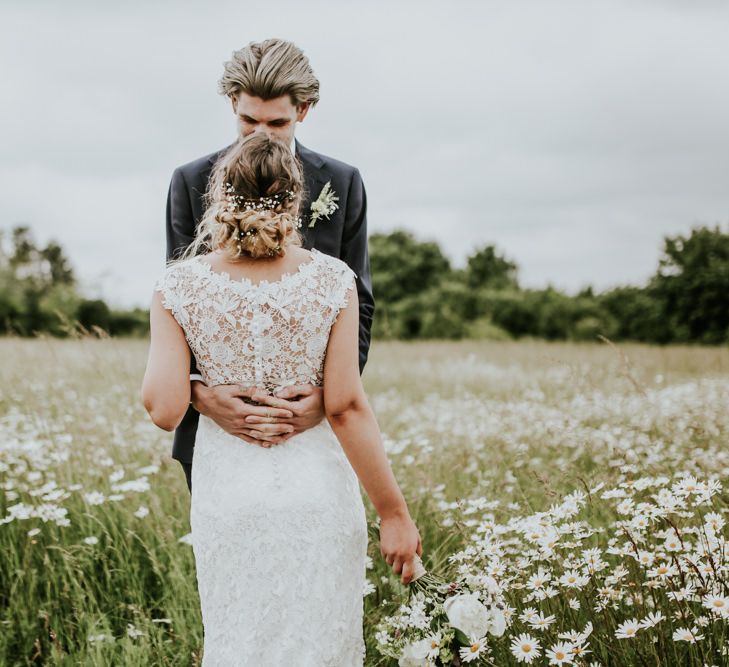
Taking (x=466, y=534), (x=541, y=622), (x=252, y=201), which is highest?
(x=252, y=201)

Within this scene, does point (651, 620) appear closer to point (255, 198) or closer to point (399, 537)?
point (399, 537)

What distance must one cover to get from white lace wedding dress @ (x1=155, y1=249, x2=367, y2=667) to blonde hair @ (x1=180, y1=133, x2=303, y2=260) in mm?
117

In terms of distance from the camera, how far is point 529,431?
18.3 feet

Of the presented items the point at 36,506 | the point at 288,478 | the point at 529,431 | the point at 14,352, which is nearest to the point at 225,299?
the point at 288,478

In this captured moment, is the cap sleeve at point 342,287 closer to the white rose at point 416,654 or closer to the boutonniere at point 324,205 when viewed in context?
the boutonniere at point 324,205

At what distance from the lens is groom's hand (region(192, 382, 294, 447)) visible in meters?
2.43

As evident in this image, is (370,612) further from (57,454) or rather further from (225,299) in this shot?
(57,454)

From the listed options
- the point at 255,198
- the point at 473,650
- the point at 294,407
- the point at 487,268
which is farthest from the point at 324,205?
the point at 487,268

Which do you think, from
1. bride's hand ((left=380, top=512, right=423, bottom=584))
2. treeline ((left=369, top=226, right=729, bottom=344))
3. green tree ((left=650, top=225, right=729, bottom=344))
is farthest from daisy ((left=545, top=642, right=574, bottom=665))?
green tree ((left=650, top=225, right=729, bottom=344))

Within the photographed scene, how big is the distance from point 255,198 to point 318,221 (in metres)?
1.09

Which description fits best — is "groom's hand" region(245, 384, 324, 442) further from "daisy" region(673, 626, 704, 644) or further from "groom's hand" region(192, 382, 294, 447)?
"daisy" region(673, 626, 704, 644)

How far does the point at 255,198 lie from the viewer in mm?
2438

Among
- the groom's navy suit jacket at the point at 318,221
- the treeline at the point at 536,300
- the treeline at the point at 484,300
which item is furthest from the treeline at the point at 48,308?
the groom's navy suit jacket at the point at 318,221

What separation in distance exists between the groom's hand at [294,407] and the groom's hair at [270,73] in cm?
146
